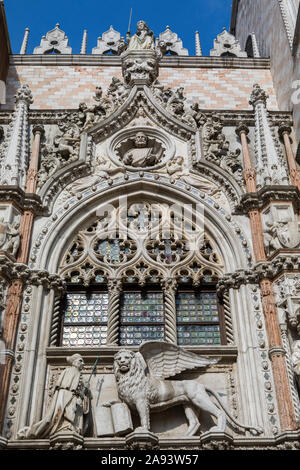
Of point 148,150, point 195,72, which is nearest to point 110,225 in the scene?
point 148,150

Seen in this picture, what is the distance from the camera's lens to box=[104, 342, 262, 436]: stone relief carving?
9.62 metres

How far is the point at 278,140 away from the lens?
571 inches

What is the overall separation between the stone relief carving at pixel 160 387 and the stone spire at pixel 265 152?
14.6 feet

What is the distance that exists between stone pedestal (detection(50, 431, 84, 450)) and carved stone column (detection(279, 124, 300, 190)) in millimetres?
7289

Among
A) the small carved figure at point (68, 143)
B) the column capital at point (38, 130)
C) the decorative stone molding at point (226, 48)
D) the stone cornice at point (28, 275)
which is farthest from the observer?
the decorative stone molding at point (226, 48)

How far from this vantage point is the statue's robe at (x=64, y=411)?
30.7 ft

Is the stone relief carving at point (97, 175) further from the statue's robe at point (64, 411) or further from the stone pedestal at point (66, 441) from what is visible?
the stone pedestal at point (66, 441)

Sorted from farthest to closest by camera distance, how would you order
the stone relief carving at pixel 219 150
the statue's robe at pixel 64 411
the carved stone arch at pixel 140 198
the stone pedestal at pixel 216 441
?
the stone relief carving at pixel 219 150
the carved stone arch at pixel 140 198
the statue's robe at pixel 64 411
the stone pedestal at pixel 216 441

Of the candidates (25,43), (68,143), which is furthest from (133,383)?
(25,43)

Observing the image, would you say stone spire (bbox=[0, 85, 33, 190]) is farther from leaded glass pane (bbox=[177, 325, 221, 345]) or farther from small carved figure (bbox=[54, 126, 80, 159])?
leaded glass pane (bbox=[177, 325, 221, 345])

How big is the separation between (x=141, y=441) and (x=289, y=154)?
7.77 meters

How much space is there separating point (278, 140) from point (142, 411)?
7.89m

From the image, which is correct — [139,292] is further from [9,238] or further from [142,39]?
[142,39]

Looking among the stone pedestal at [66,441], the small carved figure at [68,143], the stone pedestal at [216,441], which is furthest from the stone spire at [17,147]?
the stone pedestal at [216,441]
